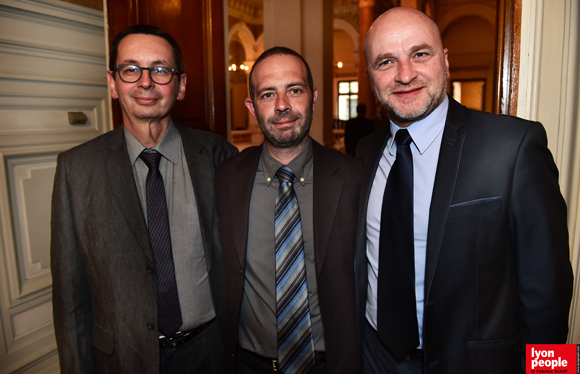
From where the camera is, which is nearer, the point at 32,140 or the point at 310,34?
the point at 32,140

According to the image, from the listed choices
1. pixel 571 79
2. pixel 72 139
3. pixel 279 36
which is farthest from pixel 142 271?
pixel 279 36

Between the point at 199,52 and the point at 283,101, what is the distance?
146 centimetres

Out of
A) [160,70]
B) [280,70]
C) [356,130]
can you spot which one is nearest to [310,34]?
[356,130]

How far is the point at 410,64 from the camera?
1312mm

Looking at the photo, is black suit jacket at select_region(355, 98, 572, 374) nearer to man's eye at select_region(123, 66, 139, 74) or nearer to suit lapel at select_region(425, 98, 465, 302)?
suit lapel at select_region(425, 98, 465, 302)

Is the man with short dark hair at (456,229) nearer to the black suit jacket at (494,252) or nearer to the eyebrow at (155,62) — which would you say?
the black suit jacket at (494,252)

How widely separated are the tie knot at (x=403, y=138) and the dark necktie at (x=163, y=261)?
99 cm

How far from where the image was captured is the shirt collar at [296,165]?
1.56 meters

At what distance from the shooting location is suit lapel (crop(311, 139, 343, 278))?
145cm

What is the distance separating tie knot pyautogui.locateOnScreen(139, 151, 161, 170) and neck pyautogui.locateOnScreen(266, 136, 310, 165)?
1.63ft

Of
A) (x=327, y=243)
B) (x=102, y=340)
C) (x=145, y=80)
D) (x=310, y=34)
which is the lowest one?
(x=102, y=340)

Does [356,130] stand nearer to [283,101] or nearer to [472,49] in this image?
[283,101]

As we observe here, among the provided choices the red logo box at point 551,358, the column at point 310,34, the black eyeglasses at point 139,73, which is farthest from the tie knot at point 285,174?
the column at point 310,34

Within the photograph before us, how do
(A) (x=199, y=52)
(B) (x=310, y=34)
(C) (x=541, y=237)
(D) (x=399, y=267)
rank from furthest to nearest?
(B) (x=310, y=34)
(A) (x=199, y=52)
(D) (x=399, y=267)
(C) (x=541, y=237)
